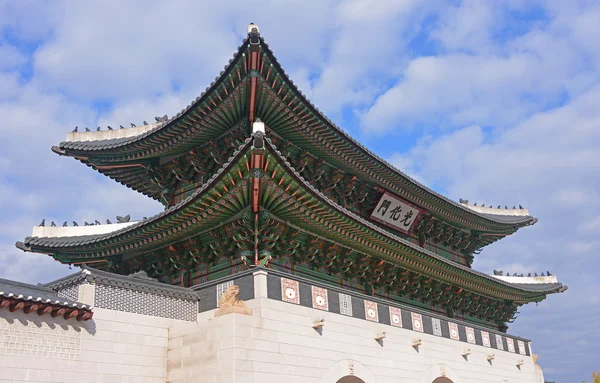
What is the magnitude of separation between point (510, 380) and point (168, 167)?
16.7 meters

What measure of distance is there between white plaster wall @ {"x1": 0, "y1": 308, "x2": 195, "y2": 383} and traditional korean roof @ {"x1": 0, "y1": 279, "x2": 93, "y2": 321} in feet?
0.64

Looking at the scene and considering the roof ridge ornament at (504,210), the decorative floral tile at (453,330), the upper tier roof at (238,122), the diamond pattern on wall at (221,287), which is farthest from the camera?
the roof ridge ornament at (504,210)

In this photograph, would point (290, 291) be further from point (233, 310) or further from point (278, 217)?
point (278, 217)

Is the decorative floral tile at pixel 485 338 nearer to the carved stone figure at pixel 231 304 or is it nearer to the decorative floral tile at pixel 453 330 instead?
the decorative floral tile at pixel 453 330

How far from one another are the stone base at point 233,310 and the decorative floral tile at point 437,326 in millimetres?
9014

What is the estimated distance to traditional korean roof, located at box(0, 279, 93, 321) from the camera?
1276cm

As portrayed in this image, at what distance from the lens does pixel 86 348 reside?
1386 cm

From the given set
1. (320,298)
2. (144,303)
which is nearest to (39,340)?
(144,303)

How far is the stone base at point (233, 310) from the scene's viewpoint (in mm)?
14477

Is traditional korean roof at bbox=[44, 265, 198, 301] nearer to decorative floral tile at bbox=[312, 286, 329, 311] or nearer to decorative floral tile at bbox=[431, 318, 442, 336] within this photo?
decorative floral tile at bbox=[312, 286, 329, 311]

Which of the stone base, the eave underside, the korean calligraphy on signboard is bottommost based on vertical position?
the stone base

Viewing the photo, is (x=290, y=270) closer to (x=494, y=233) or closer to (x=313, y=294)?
(x=313, y=294)

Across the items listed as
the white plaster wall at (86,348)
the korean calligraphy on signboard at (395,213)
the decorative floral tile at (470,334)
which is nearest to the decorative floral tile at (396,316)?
the decorative floral tile at (470,334)

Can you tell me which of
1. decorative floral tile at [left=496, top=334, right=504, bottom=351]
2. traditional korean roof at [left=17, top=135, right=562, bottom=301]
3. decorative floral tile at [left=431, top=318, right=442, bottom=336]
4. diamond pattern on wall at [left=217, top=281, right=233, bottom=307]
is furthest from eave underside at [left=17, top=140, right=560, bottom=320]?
decorative floral tile at [left=496, top=334, right=504, bottom=351]
